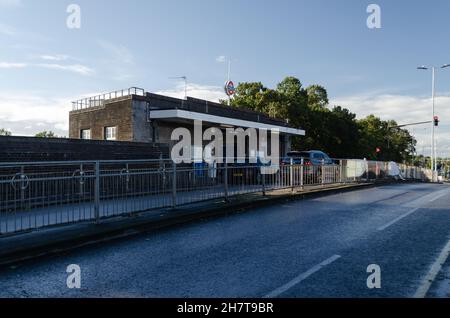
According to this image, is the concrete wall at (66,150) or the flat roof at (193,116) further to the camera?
the flat roof at (193,116)

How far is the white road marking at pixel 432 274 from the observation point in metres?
4.41

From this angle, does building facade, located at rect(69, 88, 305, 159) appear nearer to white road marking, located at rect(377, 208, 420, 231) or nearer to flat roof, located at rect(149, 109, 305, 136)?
flat roof, located at rect(149, 109, 305, 136)

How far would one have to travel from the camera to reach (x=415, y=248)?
657cm

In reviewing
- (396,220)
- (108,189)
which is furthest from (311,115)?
(108,189)

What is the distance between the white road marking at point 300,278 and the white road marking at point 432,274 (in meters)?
1.29

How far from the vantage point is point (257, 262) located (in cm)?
573

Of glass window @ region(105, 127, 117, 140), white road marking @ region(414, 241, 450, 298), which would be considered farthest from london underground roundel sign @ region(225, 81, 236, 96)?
white road marking @ region(414, 241, 450, 298)

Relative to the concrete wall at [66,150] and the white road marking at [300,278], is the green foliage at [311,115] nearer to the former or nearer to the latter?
the concrete wall at [66,150]

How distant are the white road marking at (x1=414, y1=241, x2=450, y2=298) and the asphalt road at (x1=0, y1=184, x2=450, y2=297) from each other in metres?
0.04

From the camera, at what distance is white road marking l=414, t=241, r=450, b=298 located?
4.41 metres

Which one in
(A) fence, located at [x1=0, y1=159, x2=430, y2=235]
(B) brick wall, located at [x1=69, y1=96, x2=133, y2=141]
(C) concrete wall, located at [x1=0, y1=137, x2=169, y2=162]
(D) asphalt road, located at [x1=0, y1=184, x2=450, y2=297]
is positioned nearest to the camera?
(D) asphalt road, located at [x1=0, y1=184, x2=450, y2=297]

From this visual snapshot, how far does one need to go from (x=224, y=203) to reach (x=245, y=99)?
38.7 m

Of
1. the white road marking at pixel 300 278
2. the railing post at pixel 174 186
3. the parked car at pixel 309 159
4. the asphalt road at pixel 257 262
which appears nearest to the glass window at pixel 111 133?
the parked car at pixel 309 159
